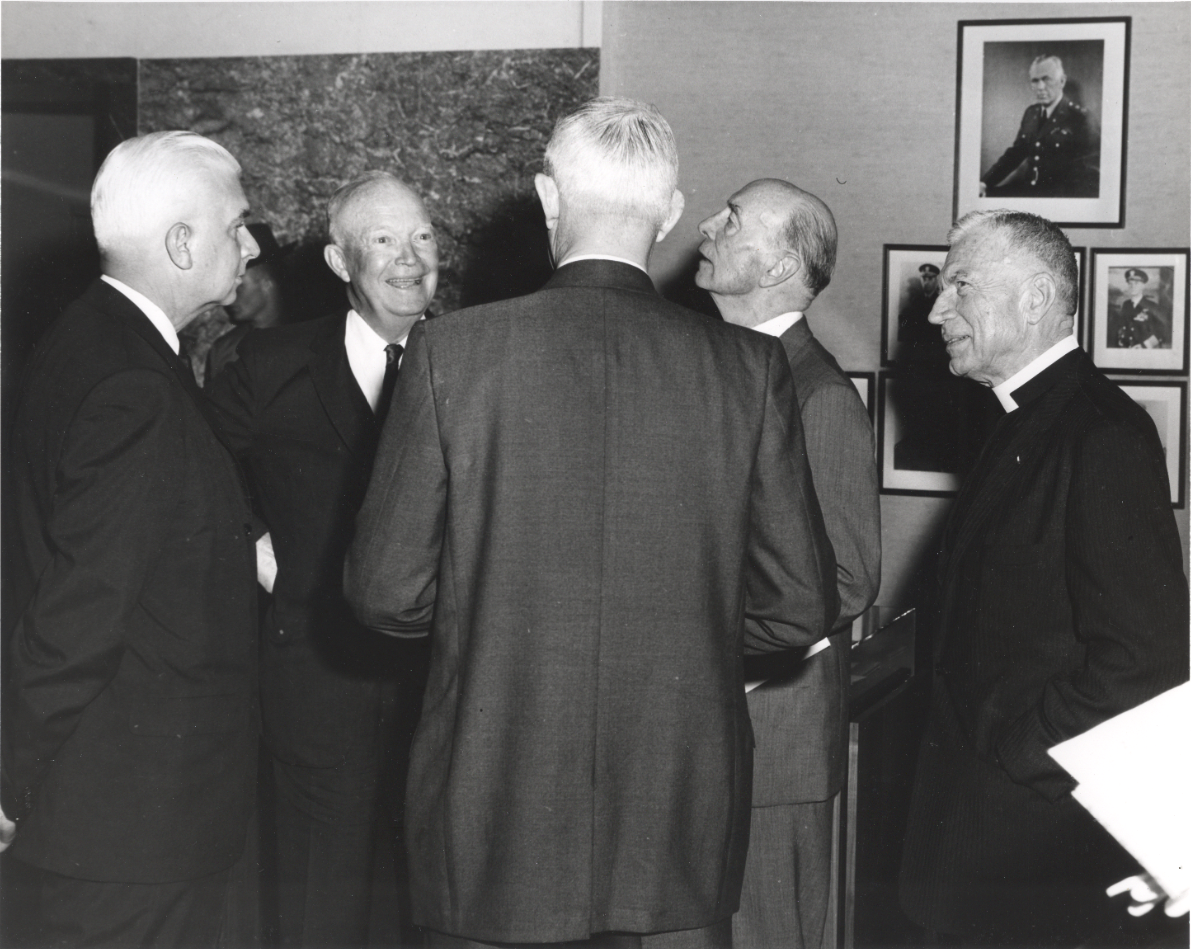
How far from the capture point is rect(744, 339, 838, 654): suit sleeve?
1.75 metres

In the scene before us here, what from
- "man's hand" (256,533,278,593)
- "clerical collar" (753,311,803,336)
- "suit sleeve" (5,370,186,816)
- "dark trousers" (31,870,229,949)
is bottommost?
"dark trousers" (31,870,229,949)

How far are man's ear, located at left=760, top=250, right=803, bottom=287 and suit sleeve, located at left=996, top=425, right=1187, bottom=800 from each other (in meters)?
0.80

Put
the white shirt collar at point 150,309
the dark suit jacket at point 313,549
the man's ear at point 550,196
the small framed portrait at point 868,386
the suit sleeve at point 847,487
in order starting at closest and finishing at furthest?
the man's ear at point 550,196 → the white shirt collar at point 150,309 → the suit sleeve at point 847,487 → the dark suit jacket at point 313,549 → the small framed portrait at point 868,386

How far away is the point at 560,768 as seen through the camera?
1.69 m

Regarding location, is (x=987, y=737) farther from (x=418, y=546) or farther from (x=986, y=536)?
(x=418, y=546)

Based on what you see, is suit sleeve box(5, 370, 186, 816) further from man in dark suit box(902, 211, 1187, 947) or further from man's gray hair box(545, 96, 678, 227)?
man in dark suit box(902, 211, 1187, 947)

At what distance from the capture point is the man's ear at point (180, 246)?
217cm

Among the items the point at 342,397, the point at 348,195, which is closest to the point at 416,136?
the point at 348,195

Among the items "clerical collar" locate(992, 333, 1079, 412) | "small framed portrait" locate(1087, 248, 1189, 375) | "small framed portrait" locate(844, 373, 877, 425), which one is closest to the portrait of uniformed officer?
"small framed portrait" locate(1087, 248, 1189, 375)

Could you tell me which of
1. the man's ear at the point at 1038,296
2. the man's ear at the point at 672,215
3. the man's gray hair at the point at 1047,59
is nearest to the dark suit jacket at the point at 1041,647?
the man's ear at the point at 1038,296

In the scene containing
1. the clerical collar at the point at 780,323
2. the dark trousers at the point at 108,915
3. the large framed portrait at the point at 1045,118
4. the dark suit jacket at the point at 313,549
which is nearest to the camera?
the dark trousers at the point at 108,915

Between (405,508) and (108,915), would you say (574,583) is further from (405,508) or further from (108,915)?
(108,915)

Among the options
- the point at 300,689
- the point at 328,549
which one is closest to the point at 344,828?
the point at 300,689

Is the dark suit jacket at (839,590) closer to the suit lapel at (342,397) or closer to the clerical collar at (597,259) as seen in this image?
the clerical collar at (597,259)
